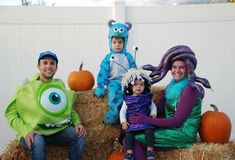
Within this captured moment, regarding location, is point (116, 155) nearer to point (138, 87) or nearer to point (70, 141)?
point (70, 141)

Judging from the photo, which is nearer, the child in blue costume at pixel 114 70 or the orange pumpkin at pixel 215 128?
the orange pumpkin at pixel 215 128

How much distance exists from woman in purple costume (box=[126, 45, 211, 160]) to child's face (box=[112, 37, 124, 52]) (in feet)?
2.33

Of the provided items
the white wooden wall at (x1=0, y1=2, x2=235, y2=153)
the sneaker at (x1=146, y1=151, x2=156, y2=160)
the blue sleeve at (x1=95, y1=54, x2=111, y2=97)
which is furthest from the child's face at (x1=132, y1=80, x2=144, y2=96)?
the white wooden wall at (x1=0, y1=2, x2=235, y2=153)

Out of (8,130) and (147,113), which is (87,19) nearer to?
(8,130)

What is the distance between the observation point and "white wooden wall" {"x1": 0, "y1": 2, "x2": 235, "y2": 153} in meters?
6.06

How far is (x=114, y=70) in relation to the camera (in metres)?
4.59

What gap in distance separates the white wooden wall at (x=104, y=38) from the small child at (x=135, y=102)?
2146mm

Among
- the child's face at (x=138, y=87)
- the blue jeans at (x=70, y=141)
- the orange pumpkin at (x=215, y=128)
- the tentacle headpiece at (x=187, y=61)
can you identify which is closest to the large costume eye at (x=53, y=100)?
the blue jeans at (x=70, y=141)

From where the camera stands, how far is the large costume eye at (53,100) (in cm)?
394

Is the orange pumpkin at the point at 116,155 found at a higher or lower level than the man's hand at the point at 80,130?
lower

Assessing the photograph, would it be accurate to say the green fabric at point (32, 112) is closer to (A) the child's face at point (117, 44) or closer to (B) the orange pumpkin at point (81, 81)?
(B) the orange pumpkin at point (81, 81)

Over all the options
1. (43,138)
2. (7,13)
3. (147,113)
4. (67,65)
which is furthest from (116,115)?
(7,13)

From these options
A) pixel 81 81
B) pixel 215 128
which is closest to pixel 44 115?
pixel 81 81

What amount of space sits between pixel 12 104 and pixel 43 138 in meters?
0.46
